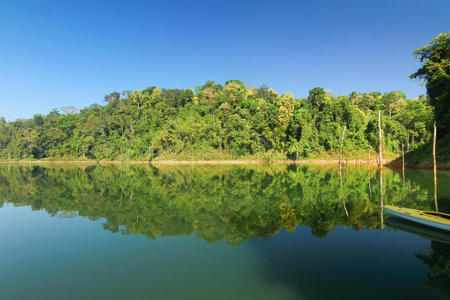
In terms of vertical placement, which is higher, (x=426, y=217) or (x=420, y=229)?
(x=426, y=217)

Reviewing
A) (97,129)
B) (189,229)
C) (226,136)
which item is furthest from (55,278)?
(97,129)

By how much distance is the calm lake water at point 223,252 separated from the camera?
4863 millimetres

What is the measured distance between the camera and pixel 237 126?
57562mm

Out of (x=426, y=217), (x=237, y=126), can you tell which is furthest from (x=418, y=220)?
(x=237, y=126)

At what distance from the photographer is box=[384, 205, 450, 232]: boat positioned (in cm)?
738

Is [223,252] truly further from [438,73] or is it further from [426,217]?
[438,73]

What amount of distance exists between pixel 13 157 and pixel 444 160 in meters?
109

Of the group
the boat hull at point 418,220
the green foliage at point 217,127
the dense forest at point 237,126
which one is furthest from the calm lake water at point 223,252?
the green foliage at point 217,127

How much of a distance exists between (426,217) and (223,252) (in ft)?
21.3

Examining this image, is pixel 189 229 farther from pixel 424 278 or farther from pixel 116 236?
pixel 424 278

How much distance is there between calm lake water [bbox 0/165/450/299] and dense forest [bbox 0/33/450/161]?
2517 centimetres

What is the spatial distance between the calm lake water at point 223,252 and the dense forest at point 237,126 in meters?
25.2

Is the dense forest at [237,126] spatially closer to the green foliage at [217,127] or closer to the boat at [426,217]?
the green foliage at [217,127]

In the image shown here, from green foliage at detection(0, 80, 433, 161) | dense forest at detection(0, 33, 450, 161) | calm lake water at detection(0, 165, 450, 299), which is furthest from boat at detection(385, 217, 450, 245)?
green foliage at detection(0, 80, 433, 161)
